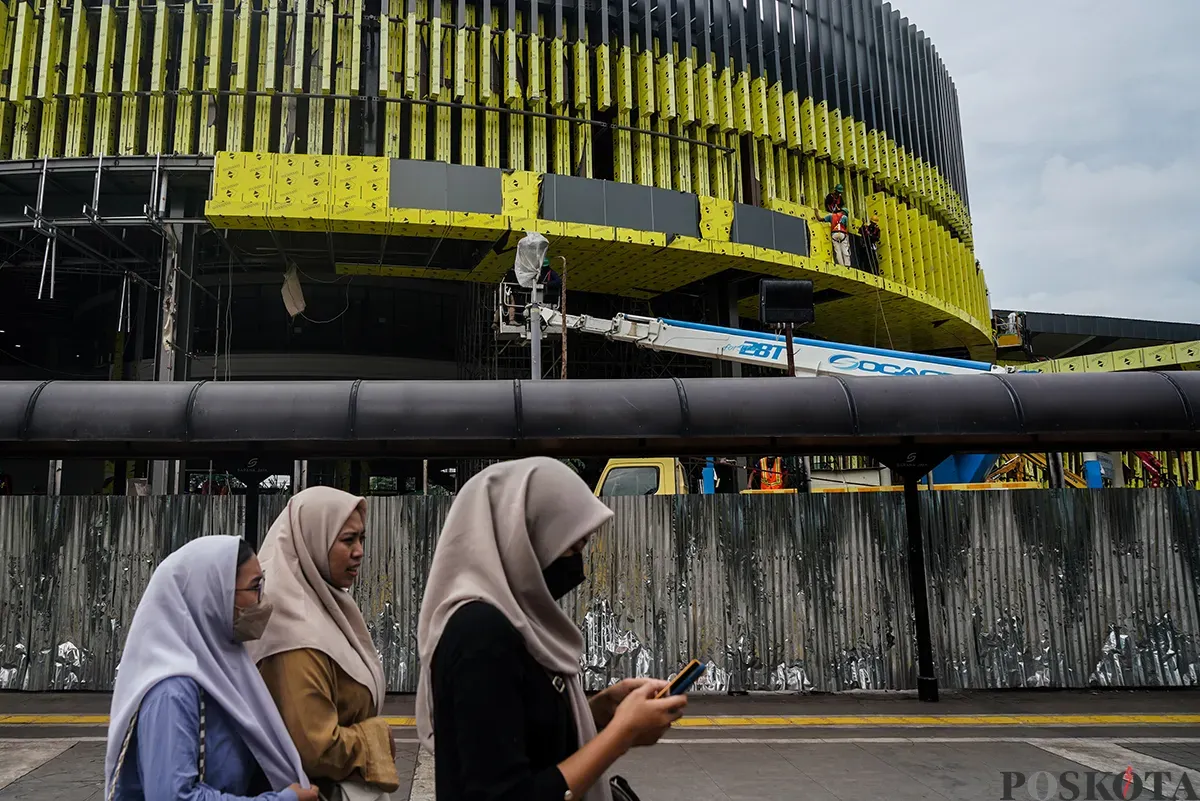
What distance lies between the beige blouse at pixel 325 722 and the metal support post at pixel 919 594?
698cm

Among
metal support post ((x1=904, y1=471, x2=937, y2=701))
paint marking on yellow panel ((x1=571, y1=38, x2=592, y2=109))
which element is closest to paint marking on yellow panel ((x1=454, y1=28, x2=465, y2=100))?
paint marking on yellow panel ((x1=571, y1=38, x2=592, y2=109))

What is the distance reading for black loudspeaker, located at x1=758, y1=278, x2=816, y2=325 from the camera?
9.17 meters

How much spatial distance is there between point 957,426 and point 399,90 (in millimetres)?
15274

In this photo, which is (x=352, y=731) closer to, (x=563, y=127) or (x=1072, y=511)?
(x=1072, y=511)

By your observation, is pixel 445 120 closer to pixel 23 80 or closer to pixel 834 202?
pixel 23 80

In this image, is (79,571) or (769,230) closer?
(79,571)

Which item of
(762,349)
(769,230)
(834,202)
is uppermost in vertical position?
(834,202)

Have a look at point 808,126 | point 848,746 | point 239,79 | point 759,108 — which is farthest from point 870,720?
point 808,126

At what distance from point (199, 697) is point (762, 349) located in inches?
440

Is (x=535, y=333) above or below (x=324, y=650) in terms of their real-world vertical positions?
above

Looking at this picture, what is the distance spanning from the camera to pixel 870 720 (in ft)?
23.8

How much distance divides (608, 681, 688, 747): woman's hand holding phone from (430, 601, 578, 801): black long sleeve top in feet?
0.48

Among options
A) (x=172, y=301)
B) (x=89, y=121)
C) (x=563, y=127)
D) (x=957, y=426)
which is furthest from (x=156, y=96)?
(x=957, y=426)

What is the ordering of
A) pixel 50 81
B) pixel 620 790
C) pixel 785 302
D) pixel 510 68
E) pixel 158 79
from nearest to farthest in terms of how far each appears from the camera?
pixel 620 790, pixel 785 302, pixel 158 79, pixel 50 81, pixel 510 68
